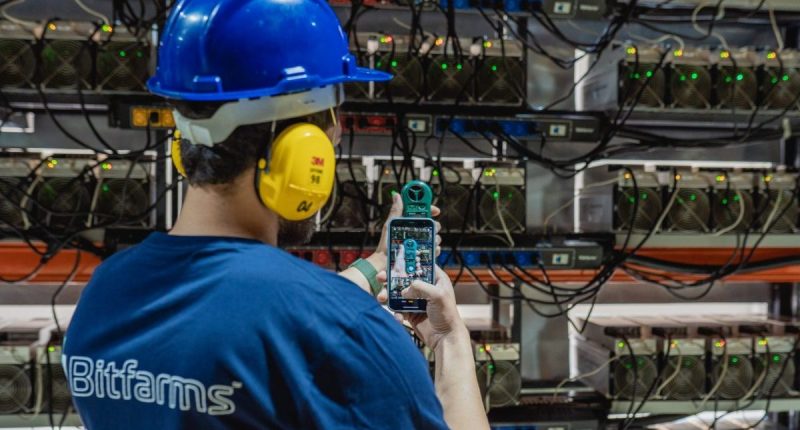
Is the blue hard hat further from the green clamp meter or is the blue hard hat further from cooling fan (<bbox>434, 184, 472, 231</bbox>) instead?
cooling fan (<bbox>434, 184, 472, 231</bbox>)

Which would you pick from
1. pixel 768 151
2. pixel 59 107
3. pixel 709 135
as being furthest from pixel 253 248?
pixel 768 151

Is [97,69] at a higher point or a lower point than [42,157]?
higher

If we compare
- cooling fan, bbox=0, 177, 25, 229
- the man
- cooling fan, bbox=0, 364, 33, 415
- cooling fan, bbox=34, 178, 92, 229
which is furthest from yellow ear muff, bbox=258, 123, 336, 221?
cooling fan, bbox=0, 364, 33, 415

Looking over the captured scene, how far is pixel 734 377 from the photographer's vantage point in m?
2.17

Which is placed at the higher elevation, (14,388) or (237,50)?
(237,50)

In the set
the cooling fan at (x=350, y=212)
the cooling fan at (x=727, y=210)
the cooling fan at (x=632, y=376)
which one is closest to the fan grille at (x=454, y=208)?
the cooling fan at (x=350, y=212)

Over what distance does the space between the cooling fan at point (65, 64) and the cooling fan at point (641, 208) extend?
5.72 ft

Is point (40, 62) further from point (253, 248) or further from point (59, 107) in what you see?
point (253, 248)

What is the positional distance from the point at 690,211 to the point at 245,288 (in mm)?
1832

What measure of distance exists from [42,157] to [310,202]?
1.49m

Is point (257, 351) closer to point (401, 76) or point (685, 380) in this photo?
point (401, 76)

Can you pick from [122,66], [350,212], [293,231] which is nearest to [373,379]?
[293,231]

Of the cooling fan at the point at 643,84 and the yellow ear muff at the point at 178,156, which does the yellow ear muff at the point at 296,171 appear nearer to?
the yellow ear muff at the point at 178,156

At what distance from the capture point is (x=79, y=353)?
2.53 ft
